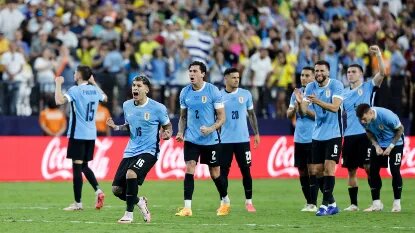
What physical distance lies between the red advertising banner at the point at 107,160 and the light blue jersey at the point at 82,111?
7775mm

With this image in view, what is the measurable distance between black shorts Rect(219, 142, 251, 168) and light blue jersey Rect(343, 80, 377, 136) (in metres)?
1.86

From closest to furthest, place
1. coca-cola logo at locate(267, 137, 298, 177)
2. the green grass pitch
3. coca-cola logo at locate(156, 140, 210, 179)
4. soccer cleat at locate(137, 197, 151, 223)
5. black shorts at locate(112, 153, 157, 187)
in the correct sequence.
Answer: the green grass pitch < black shorts at locate(112, 153, 157, 187) < soccer cleat at locate(137, 197, 151, 223) < coca-cola logo at locate(156, 140, 210, 179) < coca-cola logo at locate(267, 137, 298, 177)

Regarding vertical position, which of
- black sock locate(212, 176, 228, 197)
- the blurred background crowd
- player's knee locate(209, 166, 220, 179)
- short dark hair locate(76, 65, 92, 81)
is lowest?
black sock locate(212, 176, 228, 197)

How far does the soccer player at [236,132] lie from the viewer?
→ 64.3ft

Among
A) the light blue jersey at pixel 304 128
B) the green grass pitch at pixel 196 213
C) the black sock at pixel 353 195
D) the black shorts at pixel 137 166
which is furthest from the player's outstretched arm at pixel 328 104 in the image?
the black shorts at pixel 137 166

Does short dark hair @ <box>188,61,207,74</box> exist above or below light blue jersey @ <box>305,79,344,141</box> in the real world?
above

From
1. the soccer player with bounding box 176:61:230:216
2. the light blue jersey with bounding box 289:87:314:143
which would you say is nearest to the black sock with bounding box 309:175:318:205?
the light blue jersey with bounding box 289:87:314:143

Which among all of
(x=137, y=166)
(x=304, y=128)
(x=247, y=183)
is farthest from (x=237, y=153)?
(x=137, y=166)

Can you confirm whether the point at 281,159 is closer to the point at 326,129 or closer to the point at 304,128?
the point at 304,128

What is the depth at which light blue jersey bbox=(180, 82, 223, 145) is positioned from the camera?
1861 centimetres

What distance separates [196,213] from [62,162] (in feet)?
31.5

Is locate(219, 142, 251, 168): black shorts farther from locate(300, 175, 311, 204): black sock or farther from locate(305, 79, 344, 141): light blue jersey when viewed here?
locate(305, 79, 344, 141): light blue jersey

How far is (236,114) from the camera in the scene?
65.8ft

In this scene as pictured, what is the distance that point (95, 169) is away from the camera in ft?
91.4
